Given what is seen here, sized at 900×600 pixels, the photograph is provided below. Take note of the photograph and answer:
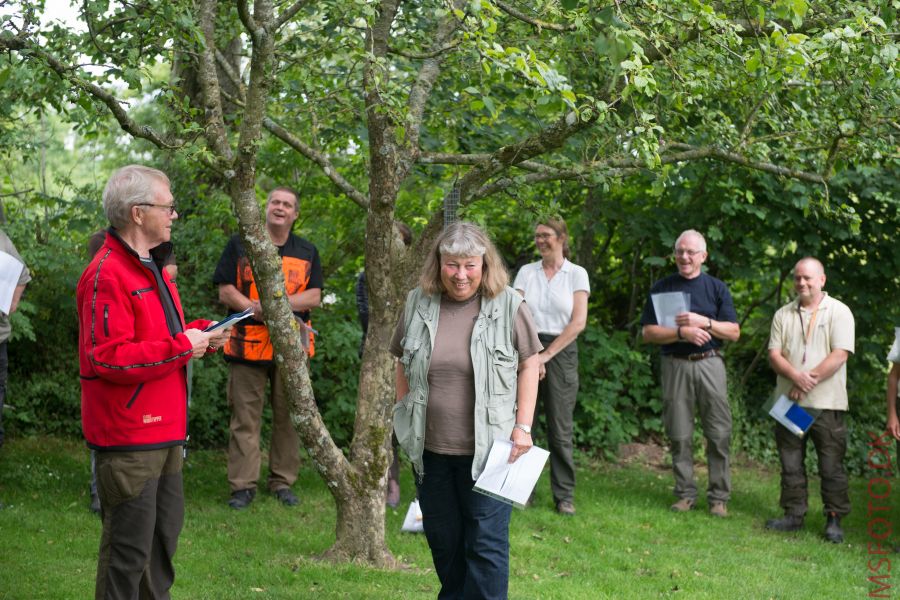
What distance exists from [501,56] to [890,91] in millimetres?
2656

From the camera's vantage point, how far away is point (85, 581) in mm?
5059

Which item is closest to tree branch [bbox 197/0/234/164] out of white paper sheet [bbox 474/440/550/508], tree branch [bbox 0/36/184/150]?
tree branch [bbox 0/36/184/150]

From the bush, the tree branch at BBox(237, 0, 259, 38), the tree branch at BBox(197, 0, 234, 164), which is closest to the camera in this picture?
the tree branch at BBox(237, 0, 259, 38)

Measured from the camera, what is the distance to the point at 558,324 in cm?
733

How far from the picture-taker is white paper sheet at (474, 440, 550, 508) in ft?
13.2

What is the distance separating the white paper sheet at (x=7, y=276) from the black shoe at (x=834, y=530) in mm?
5666

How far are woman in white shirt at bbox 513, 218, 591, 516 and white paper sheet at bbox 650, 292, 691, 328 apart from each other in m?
0.62

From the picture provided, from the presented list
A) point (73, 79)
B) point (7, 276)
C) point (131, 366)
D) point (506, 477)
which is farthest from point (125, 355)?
point (7, 276)

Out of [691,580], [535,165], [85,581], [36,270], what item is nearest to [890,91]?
[535,165]

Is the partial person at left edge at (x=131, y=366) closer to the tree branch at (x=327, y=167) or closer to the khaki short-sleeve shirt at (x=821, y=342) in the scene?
the tree branch at (x=327, y=167)

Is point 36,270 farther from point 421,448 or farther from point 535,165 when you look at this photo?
point 421,448

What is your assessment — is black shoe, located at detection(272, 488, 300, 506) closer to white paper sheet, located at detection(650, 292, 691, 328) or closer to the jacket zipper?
white paper sheet, located at detection(650, 292, 691, 328)

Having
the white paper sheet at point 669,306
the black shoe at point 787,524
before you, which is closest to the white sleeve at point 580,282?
the white paper sheet at point 669,306

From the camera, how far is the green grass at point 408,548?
17.0 ft
